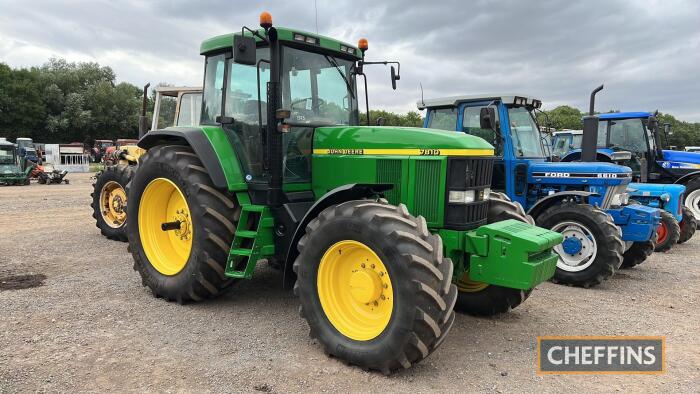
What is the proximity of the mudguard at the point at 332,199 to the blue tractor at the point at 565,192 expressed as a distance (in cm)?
282

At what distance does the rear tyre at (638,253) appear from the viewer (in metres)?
6.89

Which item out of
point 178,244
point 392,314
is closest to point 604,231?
point 392,314

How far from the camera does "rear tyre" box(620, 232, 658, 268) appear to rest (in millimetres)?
6887

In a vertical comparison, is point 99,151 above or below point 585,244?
above

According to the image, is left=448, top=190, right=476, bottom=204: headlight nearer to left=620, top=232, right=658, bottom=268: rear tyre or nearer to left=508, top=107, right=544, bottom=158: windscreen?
left=508, top=107, right=544, bottom=158: windscreen

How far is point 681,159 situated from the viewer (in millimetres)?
10906

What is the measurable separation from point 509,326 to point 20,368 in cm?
401

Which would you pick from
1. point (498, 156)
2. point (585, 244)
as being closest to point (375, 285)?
point (585, 244)

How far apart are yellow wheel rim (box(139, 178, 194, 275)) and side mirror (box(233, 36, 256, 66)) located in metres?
1.85

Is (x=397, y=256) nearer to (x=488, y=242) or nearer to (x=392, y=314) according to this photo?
(x=392, y=314)

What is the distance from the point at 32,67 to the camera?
52.7 meters

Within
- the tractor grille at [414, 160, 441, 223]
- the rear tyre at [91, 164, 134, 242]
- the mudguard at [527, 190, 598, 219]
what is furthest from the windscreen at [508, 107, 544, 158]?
the rear tyre at [91, 164, 134, 242]

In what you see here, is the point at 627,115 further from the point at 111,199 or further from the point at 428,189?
the point at 111,199

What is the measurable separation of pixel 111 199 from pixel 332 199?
6059 millimetres
